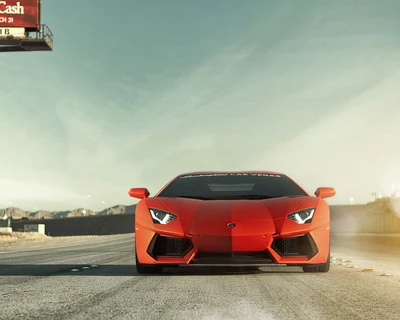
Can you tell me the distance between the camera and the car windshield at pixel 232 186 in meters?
7.71

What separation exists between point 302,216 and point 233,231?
3.23 ft

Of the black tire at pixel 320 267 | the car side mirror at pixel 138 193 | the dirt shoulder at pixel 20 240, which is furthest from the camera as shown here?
the dirt shoulder at pixel 20 240

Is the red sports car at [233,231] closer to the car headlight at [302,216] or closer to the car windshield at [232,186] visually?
the car headlight at [302,216]

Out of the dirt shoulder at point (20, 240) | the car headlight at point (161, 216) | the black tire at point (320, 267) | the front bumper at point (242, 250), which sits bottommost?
the dirt shoulder at point (20, 240)

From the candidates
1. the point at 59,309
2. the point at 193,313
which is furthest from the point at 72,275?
the point at 193,313

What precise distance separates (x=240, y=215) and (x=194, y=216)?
1.92 feet

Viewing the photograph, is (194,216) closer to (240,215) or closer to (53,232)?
(240,215)

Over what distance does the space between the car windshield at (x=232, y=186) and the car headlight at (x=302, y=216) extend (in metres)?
0.68

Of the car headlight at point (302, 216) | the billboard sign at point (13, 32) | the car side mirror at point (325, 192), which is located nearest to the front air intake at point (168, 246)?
the car headlight at point (302, 216)

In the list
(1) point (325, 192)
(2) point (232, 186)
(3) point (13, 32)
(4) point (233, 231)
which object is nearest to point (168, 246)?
(4) point (233, 231)

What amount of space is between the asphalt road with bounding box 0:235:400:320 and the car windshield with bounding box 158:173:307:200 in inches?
43.6

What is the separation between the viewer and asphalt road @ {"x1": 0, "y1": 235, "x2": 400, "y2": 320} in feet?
14.4

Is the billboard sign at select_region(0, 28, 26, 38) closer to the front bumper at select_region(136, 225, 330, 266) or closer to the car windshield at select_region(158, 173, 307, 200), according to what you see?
the car windshield at select_region(158, 173, 307, 200)

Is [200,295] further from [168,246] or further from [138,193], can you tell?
[138,193]
